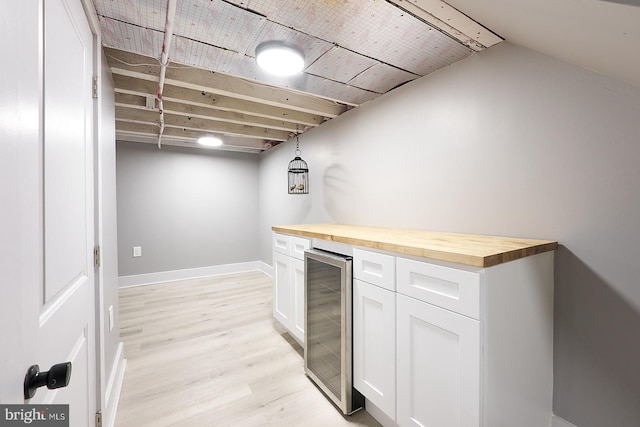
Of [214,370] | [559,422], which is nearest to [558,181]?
[559,422]

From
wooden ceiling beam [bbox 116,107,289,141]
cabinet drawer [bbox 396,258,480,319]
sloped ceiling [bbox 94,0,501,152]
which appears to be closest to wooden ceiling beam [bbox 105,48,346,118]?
sloped ceiling [bbox 94,0,501,152]

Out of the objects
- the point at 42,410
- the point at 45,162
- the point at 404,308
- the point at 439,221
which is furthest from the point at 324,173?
the point at 42,410

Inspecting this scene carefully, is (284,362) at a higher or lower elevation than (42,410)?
lower

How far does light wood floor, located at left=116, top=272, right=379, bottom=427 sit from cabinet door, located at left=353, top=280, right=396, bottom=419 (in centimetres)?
27

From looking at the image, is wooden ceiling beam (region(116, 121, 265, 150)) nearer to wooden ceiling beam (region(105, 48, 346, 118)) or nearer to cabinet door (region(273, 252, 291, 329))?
wooden ceiling beam (region(105, 48, 346, 118))

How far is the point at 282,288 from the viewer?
2.44m

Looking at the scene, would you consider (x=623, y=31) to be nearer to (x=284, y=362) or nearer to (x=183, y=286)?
(x=284, y=362)

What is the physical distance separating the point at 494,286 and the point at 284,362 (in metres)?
1.67

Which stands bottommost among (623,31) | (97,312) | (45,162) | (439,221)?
(97,312)

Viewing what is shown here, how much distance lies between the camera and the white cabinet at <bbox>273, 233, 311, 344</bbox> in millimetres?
2143

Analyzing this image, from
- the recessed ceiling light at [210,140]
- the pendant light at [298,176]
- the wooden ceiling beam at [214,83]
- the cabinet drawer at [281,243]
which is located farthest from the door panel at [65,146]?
the recessed ceiling light at [210,140]

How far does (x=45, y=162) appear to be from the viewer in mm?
740

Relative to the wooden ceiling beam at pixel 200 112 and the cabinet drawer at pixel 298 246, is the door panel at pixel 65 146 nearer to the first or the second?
the cabinet drawer at pixel 298 246

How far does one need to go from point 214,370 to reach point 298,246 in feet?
3.60
